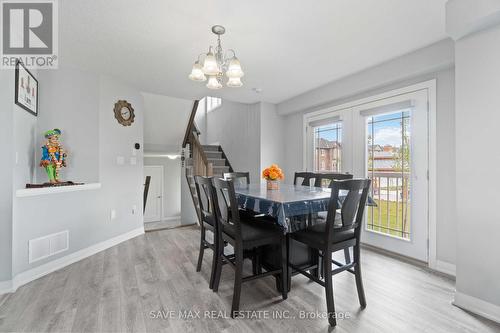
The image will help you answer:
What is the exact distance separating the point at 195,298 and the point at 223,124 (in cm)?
453

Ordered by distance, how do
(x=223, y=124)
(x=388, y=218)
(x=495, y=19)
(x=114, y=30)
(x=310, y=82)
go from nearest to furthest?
(x=495, y=19) < (x=114, y=30) < (x=388, y=218) < (x=310, y=82) < (x=223, y=124)

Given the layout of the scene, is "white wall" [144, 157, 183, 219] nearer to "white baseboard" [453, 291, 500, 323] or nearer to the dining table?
the dining table

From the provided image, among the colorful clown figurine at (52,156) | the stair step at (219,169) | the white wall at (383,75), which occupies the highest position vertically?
the white wall at (383,75)

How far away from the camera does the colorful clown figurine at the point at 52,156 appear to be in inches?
99.8

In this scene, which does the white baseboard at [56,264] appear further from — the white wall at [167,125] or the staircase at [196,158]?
the white wall at [167,125]

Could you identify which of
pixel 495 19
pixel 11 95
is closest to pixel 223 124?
pixel 11 95

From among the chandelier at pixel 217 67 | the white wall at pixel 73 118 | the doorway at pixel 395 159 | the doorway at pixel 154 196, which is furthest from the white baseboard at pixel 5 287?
the doorway at pixel 154 196

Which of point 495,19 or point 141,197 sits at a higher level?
point 495,19

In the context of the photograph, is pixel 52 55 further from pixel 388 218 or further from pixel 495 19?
pixel 388 218

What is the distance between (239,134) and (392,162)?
3092 millimetres

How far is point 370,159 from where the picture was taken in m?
3.19

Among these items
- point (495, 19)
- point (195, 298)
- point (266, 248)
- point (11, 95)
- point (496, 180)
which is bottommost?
point (195, 298)

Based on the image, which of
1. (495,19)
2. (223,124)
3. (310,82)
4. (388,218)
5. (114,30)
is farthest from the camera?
(223,124)

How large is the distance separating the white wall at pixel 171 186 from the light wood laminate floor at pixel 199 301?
5065 millimetres
